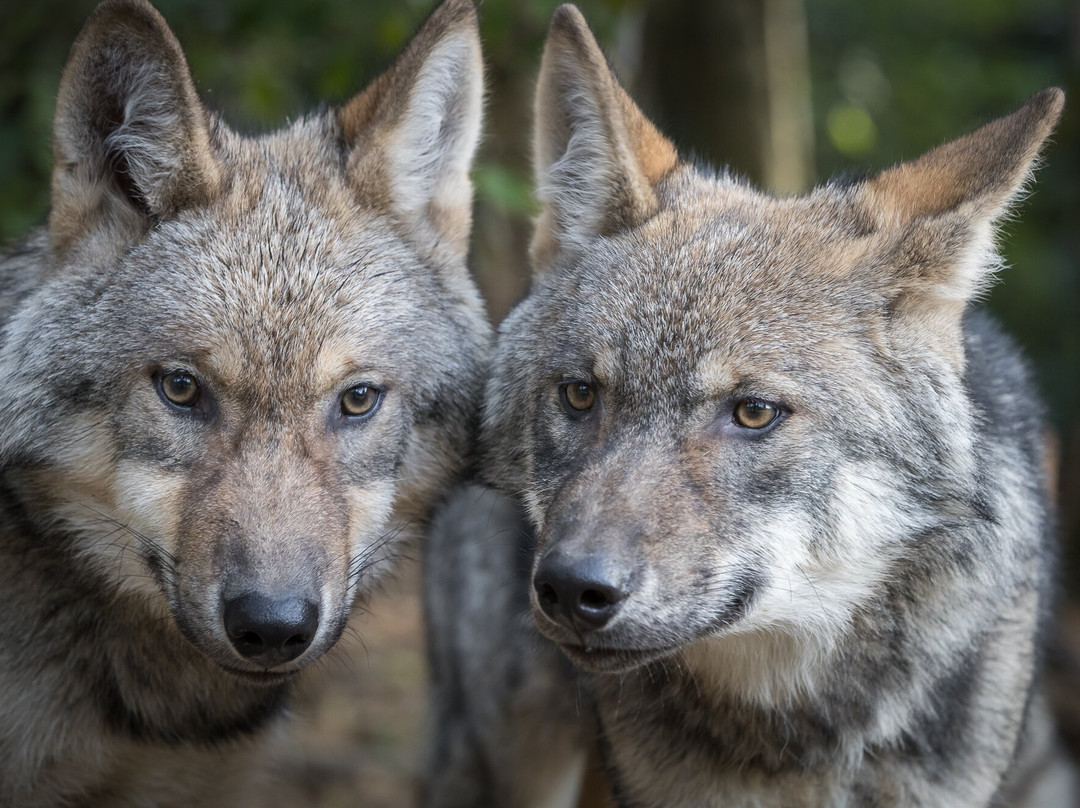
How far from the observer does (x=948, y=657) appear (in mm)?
3807

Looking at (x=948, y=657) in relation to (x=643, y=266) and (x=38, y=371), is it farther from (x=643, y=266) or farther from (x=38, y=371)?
(x=38, y=371)

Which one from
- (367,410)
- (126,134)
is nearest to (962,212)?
(367,410)

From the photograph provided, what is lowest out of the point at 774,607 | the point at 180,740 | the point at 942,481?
the point at 180,740

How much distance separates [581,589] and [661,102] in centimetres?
671

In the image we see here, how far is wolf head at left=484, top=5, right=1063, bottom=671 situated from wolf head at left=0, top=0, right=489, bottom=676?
0.48m

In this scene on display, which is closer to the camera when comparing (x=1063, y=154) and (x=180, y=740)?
(x=180, y=740)

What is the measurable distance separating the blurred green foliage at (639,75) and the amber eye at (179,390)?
1.38 meters

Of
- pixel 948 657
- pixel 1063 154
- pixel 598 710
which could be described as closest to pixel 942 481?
pixel 948 657

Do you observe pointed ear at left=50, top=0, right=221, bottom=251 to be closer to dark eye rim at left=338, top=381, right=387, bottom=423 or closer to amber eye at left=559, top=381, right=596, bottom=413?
dark eye rim at left=338, top=381, right=387, bottom=423

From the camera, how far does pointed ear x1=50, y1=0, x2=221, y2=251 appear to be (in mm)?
3734

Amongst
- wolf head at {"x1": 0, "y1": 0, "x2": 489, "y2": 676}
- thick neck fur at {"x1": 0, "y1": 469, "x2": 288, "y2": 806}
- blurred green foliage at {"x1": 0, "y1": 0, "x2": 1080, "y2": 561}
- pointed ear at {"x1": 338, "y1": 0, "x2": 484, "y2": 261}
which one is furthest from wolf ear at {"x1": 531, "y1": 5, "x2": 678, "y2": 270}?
thick neck fur at {"x1": 0, "y1": 469, "x2": 288, "y2": 806}

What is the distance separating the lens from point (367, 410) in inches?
151

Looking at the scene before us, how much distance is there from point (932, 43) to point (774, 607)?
10.3 meters

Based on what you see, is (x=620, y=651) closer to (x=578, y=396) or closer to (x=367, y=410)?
(x=578, y=396)
